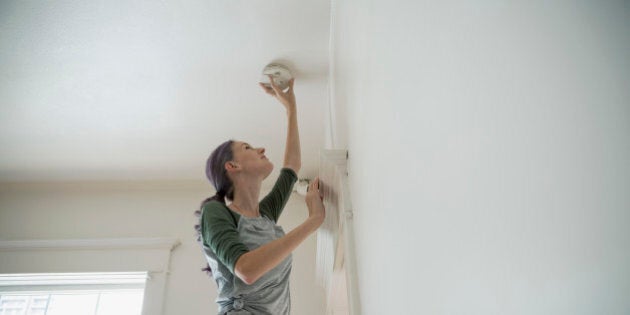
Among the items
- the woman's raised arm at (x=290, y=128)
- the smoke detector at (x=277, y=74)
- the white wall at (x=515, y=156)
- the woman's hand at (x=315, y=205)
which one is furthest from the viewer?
the smoke detector at (x=277, y=74)

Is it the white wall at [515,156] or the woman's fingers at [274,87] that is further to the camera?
the woman's fingers at [274,87]

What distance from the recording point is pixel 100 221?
→ 8.29 feet

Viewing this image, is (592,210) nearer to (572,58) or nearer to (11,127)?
(572,58)

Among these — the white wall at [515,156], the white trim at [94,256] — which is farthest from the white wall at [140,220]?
the white wall at [515,156]

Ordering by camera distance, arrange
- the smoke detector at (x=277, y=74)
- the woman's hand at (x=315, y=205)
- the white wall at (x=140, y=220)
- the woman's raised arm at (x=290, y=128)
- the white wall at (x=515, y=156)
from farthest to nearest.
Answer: the white wall at (x=140, y=220)
the smoke detector at (x=277, y=74)
the woman's raised arm at (x=290, y=128)
the woman's hand at (x=315, y=205)
the white wall at (x=515, y=156)

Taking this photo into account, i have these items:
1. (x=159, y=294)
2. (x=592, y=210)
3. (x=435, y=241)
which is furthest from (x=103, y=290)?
(x=592, y=210)

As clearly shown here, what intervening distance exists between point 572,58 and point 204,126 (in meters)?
2.17

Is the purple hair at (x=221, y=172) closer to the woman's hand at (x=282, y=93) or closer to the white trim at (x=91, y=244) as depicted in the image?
the woman's hand at (x=282, y=93)

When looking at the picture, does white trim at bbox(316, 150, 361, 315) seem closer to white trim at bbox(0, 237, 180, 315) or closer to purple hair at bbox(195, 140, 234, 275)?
purple hair at bbox(195, 140, 234, 275)

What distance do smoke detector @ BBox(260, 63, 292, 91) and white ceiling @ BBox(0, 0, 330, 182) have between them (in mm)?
31

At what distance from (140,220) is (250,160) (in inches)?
54.1

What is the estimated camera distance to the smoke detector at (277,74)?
1.87m

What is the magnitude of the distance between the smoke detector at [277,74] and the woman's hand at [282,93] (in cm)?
2

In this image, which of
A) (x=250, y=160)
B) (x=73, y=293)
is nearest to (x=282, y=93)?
(x=250, y=160)
